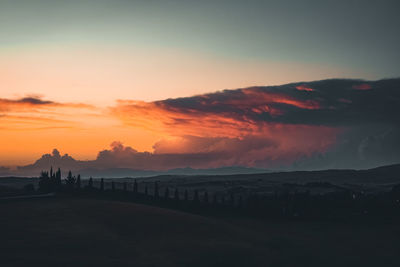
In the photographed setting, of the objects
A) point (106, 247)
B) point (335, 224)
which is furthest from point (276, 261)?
point (335, 224)

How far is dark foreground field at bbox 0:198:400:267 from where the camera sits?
186 feet

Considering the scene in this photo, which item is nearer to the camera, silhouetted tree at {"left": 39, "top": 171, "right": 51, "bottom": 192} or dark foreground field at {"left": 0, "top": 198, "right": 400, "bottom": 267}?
dark foreground field at {"left": 0, "top": 198, "right": 400, "bottom": 267}

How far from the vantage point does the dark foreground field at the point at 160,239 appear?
56562 mm

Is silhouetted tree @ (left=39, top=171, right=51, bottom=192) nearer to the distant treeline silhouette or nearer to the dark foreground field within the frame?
the distant treeline silhouette

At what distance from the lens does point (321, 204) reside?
110m

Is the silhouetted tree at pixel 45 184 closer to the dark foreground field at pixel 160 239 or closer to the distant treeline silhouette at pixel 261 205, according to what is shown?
the distant treeline silhouette at pixel 261 205

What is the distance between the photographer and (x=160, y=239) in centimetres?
6800

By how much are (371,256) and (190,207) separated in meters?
47.0

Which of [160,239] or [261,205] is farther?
[261,205]

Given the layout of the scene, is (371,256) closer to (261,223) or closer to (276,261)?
(276,261)

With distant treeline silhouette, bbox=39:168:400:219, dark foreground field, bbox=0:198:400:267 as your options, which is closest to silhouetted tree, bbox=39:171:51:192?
distant treeline silhouette, bbox=39:168:400:219

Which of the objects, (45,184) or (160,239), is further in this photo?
(45,184)

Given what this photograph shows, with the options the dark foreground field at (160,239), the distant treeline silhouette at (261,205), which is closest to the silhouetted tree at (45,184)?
the distant treeline silhouette at (261,205)

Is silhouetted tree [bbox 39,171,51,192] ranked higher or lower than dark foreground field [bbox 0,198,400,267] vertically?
higher
